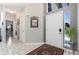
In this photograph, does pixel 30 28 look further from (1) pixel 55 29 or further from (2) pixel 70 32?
(2) pixel 70 32

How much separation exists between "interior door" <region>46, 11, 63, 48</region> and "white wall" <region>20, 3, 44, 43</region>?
146 millimetres

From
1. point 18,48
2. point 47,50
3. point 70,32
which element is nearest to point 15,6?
point 18,48

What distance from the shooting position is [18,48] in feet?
10.3

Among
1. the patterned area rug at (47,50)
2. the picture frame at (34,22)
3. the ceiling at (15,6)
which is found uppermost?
the ceiling at (15,6)

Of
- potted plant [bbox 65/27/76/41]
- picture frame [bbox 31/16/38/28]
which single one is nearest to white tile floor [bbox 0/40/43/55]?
picture frame [bbox 31/16/38/28]

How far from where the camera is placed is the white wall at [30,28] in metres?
3.15

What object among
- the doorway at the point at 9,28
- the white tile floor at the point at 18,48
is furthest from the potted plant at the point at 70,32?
the doorway at the point at 9,28

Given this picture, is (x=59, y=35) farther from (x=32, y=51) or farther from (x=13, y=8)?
(x=13, y=8)

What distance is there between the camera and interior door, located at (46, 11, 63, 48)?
3100mm

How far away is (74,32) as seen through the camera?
9.73 ft

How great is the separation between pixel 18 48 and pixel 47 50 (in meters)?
0.68

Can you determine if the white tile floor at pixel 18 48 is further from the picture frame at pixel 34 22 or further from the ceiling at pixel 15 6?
the ceiling at pixel 15 6

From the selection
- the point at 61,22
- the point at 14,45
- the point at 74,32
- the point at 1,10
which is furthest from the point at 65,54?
the point at 1,10

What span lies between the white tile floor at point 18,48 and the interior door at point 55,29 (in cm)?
26
